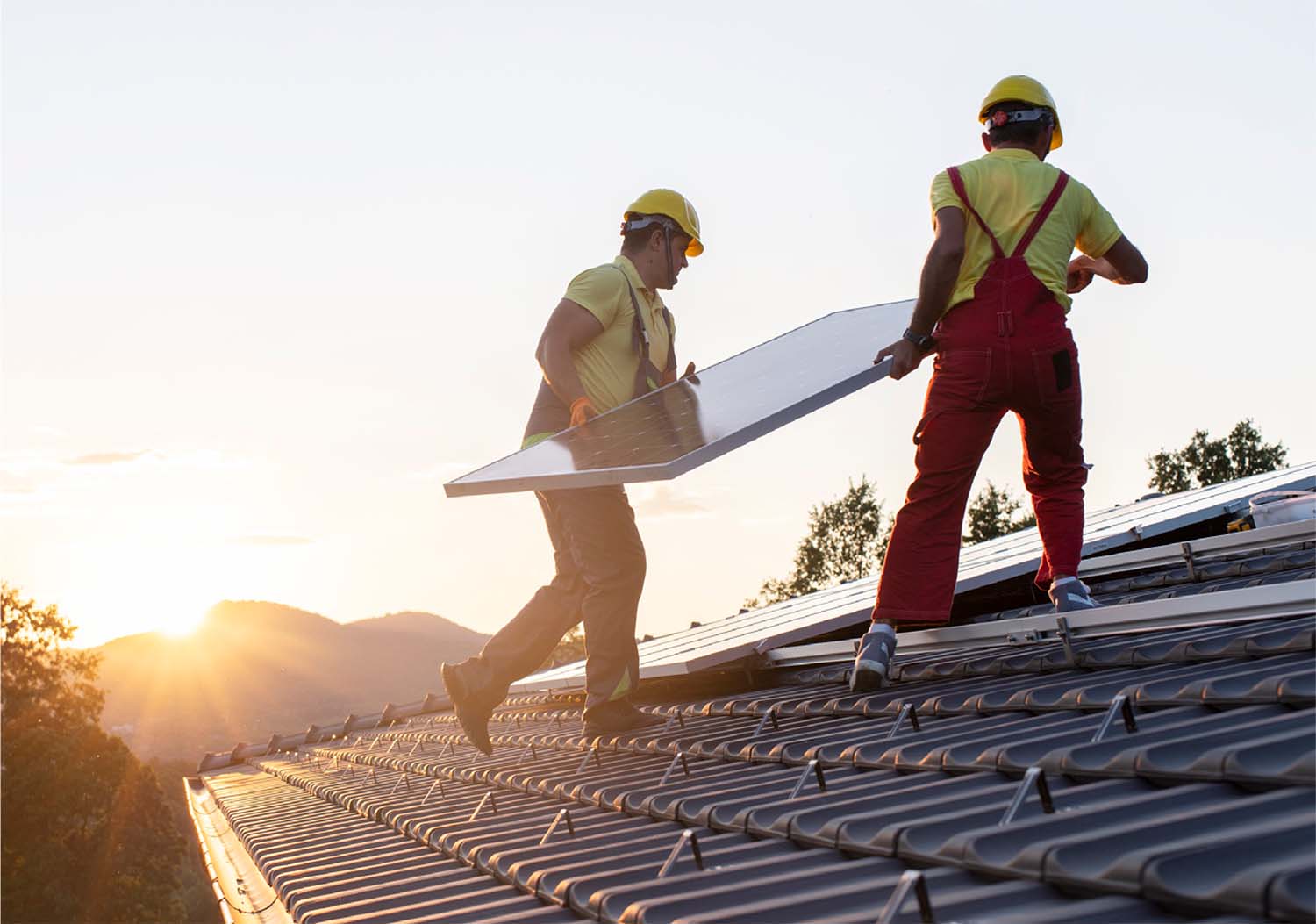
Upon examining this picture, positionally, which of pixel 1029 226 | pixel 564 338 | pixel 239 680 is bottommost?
pixel 1029 226

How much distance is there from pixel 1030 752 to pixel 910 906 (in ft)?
3.24

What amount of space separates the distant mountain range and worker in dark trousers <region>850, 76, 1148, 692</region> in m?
98.7

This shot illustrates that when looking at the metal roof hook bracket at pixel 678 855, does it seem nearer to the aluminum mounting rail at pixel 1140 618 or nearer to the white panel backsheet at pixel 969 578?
the aluminum mounting rail at pixel 1140 618

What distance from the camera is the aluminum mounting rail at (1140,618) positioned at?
3750 millimetres

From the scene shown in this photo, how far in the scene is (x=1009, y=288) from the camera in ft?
14.5

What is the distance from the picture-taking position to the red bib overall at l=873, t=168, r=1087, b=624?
14.5 feet

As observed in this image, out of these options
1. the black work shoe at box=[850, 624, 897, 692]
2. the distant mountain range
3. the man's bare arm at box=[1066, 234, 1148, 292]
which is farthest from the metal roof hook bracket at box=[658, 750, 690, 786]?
the distant mountain range

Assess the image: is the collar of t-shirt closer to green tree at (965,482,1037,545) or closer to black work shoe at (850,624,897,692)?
black work shoe at (850,624,897,692)

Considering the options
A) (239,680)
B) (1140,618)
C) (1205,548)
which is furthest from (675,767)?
(239,680)

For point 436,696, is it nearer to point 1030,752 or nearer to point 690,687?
point 690,687

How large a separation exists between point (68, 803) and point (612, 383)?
48.1 metres

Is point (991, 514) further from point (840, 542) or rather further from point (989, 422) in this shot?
point (989, 422)

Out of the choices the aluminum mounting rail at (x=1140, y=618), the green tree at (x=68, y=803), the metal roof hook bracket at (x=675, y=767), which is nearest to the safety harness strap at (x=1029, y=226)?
the aluminum mounting rail at (x=1140, y=618)

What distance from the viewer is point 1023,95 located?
4.67m
